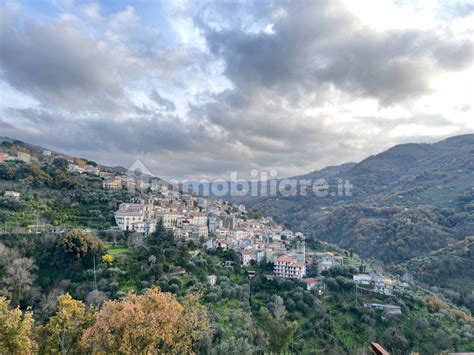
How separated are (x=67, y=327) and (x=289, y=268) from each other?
90.4 feet

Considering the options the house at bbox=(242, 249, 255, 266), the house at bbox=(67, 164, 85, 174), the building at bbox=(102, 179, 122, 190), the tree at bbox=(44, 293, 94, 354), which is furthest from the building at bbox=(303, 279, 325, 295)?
the house at bbox=(67, 164, 85, 174)

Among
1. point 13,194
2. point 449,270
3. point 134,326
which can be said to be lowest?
point 449,270

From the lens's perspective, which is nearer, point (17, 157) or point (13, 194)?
point (13, 194)

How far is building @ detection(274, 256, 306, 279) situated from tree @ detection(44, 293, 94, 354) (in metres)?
26.3

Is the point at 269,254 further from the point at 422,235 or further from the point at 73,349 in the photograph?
the point at 422,235

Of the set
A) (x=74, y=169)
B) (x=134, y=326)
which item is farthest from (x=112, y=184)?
(x=134, y=326)

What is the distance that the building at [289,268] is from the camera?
36.9m

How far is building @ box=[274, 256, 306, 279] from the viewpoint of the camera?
36875mm

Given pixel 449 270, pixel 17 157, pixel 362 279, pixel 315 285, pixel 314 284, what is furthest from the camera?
pixel 17 157

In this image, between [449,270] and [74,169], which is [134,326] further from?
[74,169]

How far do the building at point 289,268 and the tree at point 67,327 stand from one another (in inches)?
1037

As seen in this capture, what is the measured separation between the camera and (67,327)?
489 inches

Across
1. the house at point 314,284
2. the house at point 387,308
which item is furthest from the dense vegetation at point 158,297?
the house at point 314,284

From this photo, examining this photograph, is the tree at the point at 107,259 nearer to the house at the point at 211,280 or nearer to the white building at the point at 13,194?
the house at the point at 211,280
